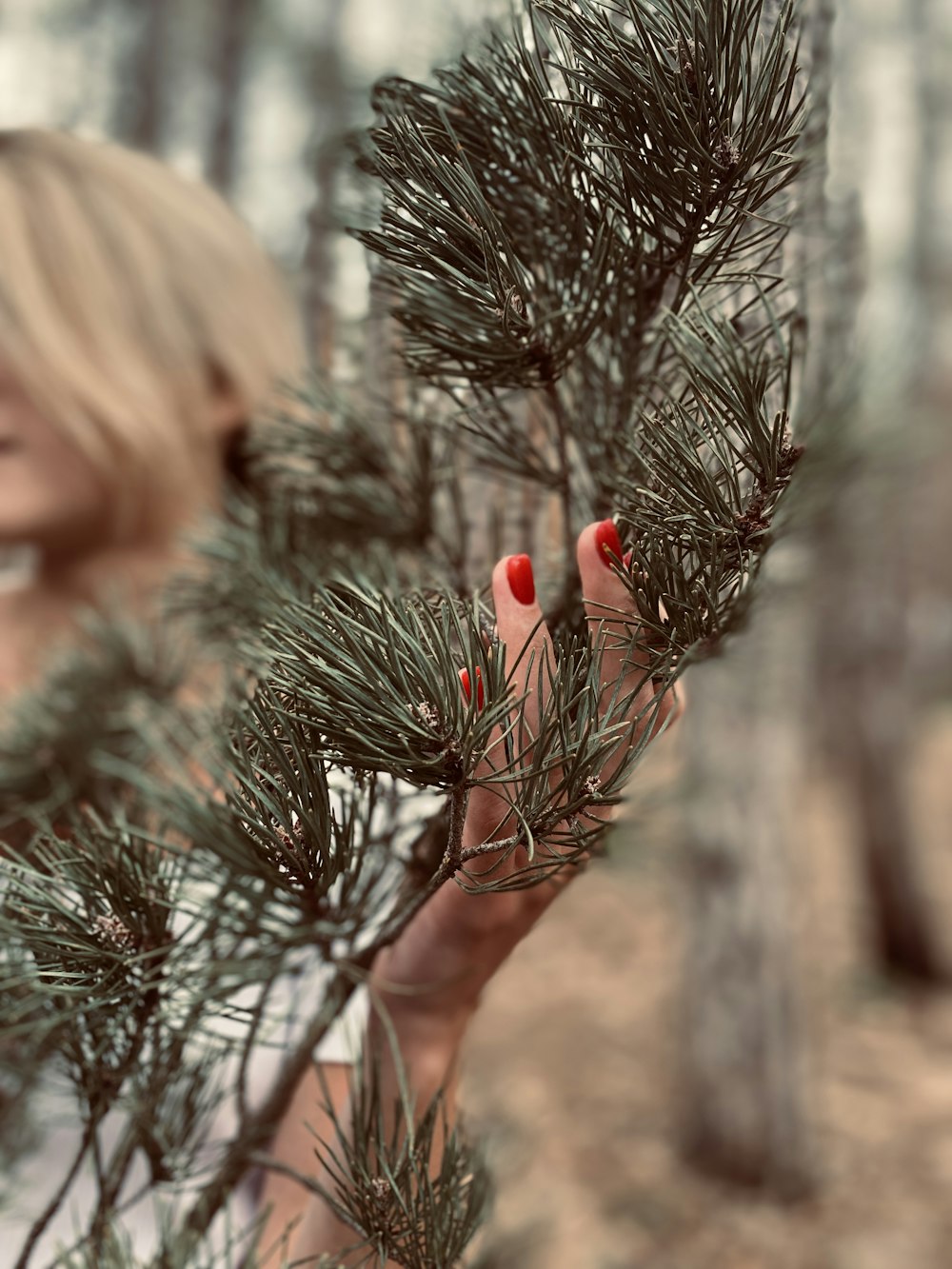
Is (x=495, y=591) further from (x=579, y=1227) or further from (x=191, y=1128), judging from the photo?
(x=579, y=1227)

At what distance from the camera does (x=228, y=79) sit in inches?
136

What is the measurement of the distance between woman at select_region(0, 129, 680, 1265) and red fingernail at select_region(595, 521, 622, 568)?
367mm

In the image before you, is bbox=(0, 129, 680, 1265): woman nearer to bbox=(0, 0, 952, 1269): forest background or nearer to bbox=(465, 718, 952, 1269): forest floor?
bbox=(0, 0, 952, 1269): forest background

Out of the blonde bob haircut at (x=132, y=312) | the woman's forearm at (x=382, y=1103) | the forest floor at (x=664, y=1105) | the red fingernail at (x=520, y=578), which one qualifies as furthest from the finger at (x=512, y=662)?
the forest floor at (x=664, y=1105)

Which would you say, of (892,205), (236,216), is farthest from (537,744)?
(892,205)

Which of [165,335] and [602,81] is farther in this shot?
[165,335]

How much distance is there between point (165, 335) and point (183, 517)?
17 cm

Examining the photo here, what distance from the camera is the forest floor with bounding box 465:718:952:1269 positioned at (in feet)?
6.86

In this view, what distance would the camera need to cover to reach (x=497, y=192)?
1.34ft

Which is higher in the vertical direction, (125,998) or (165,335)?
(165,335)

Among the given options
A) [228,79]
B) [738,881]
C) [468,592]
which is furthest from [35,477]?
[228,79]

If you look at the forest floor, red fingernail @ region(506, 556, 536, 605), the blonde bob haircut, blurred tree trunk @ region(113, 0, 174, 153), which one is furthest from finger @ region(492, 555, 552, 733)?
blurred tree trunk @ region(113, 0, 174, 153)

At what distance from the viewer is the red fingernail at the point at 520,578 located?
357 mm

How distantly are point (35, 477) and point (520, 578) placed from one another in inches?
24.2
